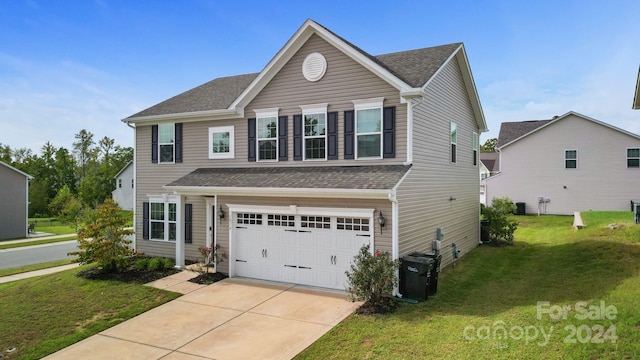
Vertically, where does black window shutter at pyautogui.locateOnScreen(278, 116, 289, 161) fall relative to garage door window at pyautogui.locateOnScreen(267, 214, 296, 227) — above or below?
above

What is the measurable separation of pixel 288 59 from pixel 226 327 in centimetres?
868

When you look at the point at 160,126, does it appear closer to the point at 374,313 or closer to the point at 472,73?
→ the point at 374,313

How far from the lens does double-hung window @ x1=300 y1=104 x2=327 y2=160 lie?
41.6 ft

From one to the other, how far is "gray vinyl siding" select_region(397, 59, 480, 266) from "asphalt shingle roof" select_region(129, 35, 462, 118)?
1.99 feet

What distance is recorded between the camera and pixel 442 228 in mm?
14023

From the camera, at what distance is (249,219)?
12.8m

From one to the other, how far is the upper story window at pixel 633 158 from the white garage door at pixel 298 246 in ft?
76.7

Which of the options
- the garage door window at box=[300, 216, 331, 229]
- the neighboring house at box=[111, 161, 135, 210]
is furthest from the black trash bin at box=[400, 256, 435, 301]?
the neighboring house at box=[111, 161, 135, 210]

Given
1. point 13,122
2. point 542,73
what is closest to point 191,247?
point 542,73

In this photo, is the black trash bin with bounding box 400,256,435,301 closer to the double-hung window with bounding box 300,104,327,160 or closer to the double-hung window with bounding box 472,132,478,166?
the double-hung window with bounding box 300,104,327,160

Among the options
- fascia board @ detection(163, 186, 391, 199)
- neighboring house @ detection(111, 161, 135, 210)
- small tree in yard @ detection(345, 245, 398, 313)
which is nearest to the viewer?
small tree in yard @ detection(345, 245, 398, 313)

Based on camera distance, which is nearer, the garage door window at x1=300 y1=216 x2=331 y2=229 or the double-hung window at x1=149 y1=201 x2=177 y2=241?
the garage door window at x1=300 y1=216 x2=331 y2=229

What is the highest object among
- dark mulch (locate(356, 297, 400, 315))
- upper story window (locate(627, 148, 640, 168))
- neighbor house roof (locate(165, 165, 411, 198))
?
upper story window (locate(627, 148, 640, 168))

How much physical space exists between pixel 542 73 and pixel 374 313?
1977 cm
